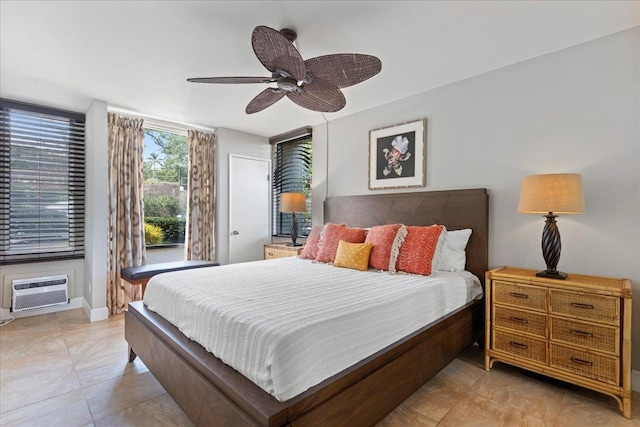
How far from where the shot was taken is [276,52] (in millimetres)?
1775

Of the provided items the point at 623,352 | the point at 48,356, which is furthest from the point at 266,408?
the point at 48,356

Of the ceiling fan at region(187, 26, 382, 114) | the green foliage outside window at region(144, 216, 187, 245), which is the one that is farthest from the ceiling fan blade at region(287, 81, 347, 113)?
the green foliage outside window at region(144, 216, 187, 245)

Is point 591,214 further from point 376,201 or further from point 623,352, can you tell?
point 376,201

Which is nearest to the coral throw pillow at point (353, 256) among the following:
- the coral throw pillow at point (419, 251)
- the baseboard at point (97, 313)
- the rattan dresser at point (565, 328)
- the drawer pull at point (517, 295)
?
the coral throw pillow at point (419, 251)

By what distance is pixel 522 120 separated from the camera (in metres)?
2.61

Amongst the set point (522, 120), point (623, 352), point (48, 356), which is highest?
point (522, 120)

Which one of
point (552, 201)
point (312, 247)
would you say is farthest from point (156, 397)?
point (552, 201)

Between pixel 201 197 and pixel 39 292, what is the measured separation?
2.13m

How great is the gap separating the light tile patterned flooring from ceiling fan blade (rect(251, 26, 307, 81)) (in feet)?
7.27

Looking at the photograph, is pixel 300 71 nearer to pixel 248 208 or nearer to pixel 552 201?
pixel 552 201

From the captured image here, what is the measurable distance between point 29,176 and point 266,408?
13.9 ft

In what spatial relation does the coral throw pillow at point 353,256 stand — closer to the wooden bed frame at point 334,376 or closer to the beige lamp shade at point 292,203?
the wooden bed frame at point 334,376

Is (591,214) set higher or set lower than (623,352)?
higher

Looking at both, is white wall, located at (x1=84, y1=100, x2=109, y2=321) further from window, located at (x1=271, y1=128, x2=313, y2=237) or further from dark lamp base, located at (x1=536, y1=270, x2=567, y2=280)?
dark lamp base, located at (x1=536, y1=270, x2=567, y2=280)
